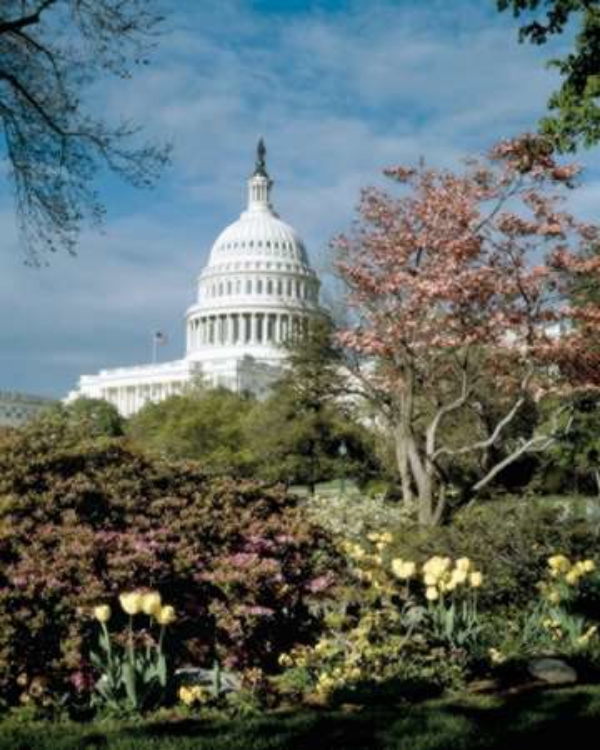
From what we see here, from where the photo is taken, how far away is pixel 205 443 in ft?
199

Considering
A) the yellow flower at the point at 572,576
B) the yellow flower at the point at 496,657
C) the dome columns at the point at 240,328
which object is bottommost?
the yellow flower at the point at 496,657

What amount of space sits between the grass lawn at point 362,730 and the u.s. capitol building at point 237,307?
346ft

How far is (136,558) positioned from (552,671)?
9.93 feet

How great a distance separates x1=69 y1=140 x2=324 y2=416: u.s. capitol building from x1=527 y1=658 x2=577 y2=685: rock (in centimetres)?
10446

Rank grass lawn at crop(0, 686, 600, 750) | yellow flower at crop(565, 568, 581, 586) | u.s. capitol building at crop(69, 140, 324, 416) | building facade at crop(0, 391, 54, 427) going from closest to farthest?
grass lawn at crop(0, 686, 600, 750), yellow flower at crop(565, 568, 581, 586), u.s. capitol building at crop(69, 140, 324, 416), building facade at crop(0, 391, 54, 427)

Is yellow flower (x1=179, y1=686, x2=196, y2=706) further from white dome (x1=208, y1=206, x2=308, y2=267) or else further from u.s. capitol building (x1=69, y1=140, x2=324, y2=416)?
white dome (x1=208, y1=206, x2=308, y2=267)


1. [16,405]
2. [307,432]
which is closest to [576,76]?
[307,432]

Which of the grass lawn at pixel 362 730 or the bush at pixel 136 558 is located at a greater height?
the bush at pixel 136 558

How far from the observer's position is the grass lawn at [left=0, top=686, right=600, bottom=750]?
19.1 feet

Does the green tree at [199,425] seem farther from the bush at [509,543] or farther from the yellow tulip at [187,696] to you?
the yellow tulip at [187,696]

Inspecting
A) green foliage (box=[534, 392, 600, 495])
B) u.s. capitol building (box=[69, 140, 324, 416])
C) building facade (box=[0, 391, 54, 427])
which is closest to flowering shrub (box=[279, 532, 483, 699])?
green foliage (box=[534, 392, 600, 495])

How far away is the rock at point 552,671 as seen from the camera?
7.54m

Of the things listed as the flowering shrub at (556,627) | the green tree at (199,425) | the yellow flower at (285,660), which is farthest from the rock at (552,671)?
the green tree at (199,425)

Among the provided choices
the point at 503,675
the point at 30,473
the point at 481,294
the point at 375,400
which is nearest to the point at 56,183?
the point at 30,473
